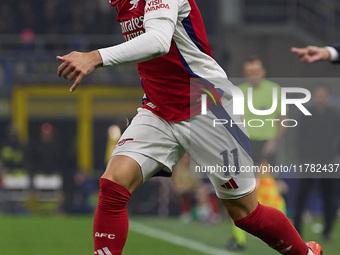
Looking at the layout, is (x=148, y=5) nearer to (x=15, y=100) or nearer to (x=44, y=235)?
(x=44, y=235)

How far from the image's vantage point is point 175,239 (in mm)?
9961

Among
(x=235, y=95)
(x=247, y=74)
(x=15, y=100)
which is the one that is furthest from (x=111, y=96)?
(x=235, y=95)

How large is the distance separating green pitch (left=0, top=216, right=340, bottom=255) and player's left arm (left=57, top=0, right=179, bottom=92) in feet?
12.3

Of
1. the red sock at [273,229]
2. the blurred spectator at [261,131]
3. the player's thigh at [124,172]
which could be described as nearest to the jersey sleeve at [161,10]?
the player's thigh at [124,172]

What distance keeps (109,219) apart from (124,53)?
0.96 m

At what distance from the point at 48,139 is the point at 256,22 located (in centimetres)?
868

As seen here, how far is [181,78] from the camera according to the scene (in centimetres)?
511

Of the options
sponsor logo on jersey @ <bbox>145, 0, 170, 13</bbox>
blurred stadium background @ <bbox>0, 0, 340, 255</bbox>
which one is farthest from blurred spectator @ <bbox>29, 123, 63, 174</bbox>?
sponsor logo on jersey @ <bbox>145, 0, 170, 13</bbox>

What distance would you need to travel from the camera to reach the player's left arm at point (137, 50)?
4.33 m

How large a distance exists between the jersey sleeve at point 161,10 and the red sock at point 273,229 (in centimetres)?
130

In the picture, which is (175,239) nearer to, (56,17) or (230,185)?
(230,185)

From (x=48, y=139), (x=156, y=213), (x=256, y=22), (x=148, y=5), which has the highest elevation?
(x=148, y=5)

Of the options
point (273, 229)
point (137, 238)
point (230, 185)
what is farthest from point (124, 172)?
point (137, 238)

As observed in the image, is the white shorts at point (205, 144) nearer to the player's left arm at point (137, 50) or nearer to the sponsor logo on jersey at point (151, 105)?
the sponsor logo on jersey at point (151, 105)
